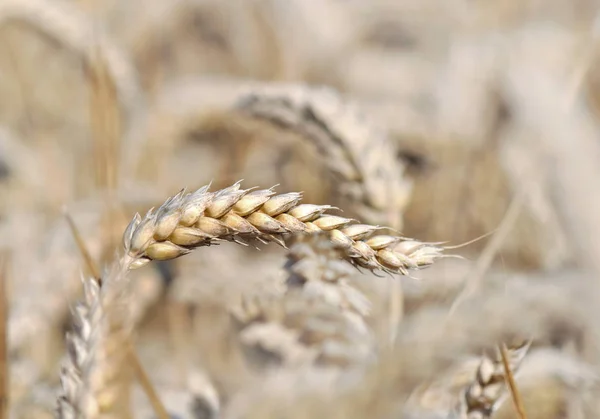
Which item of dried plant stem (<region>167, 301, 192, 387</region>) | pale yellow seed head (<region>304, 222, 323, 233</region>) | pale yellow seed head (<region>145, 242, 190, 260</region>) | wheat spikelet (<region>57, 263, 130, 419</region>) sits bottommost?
dried plant stem (<region>167, 301, 192, 387</region>)

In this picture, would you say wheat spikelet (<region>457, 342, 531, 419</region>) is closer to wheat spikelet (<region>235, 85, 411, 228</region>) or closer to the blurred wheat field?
the blurred wheat field

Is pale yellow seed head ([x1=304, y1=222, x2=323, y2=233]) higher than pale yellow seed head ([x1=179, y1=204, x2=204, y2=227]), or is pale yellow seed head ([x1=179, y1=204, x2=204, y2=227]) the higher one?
pale yellow seed head ([x1=179, y1=204, x2=204, y2=227])

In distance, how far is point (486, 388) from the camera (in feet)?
1.60

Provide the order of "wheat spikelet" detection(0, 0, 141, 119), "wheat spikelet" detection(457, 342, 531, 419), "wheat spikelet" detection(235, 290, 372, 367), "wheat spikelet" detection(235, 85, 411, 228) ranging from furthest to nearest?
"wheat spikelet" detection(0, 0, 141, 119)
"wheat spikelet" detection(235, 85, 411, 228)
"wheat spikelet" detection(235, 290, 372, 367)
"wheat spikelet" detection(457, 342, 531, 419)

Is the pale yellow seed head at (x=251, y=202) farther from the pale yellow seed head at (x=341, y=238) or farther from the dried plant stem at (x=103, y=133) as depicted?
the dried plant stem at (x=103, y=133)

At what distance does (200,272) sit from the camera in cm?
95

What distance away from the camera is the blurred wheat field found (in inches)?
16.6

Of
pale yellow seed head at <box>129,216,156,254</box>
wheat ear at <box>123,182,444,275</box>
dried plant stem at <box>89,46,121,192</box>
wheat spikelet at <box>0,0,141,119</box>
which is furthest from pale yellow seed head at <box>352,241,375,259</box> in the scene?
wheat spikelet at <box>0,0,141,119</box>

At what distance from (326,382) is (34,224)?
654 millimetres

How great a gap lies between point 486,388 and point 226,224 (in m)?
0.22

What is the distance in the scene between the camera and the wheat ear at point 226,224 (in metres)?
0.38

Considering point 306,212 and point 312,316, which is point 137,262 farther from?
point 312,316

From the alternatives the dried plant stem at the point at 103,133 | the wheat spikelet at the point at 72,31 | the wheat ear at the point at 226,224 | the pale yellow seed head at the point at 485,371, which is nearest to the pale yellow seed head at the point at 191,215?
the wheat ear at the point at 226,224

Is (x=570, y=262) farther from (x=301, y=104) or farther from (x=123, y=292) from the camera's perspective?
(x=123, y=292)
